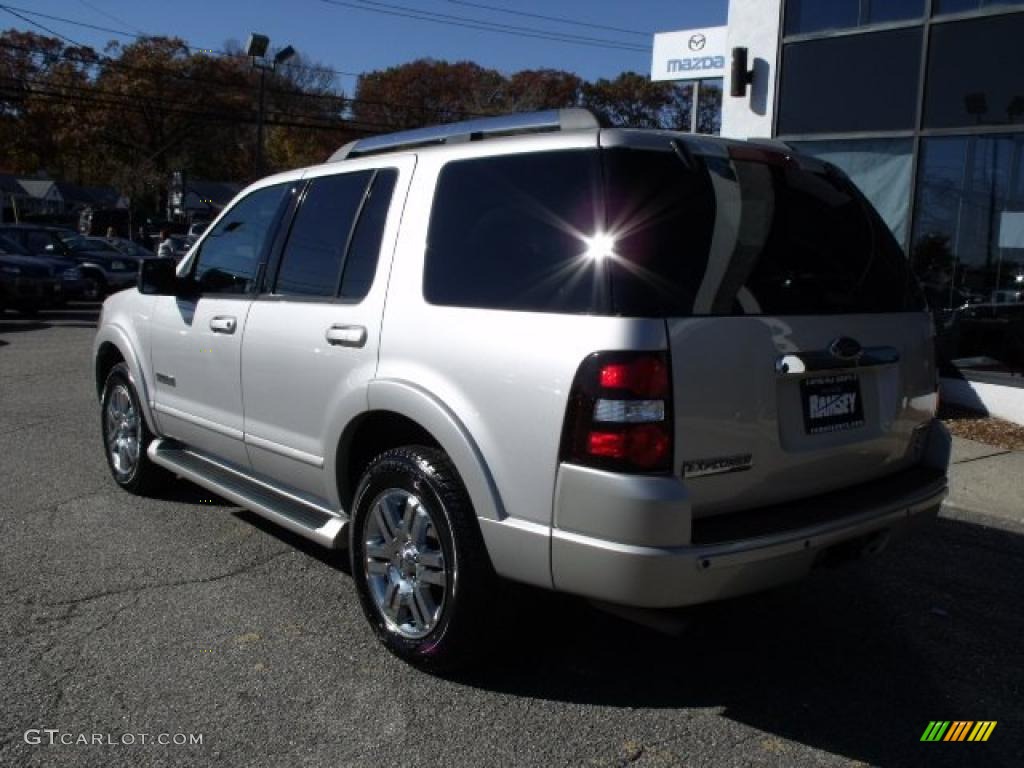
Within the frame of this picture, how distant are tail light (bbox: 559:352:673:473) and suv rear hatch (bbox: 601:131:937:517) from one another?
0.15 ft

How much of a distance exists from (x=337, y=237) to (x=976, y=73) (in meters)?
7.52

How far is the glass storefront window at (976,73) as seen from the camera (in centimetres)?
884

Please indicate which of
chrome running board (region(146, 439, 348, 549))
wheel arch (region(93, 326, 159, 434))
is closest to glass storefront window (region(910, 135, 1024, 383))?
chrome running board (region(146, 439, 348, 549))

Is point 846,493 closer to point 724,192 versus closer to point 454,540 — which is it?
point 724,192

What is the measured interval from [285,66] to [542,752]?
191ft

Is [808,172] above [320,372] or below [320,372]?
above

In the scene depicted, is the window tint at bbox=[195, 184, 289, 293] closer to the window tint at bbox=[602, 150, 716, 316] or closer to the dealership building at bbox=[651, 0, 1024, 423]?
the window tint at bbox=[602, 150, 716, 316]

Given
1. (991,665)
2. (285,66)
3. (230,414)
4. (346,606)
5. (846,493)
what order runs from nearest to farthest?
(846,493) → (991,665) → (346,606) → (230,414) → (285,66)

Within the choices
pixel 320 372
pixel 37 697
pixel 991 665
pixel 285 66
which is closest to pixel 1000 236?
pixel 991 665

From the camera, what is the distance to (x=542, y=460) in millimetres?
2969

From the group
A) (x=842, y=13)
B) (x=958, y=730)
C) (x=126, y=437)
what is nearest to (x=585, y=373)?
(x=958, y=730)

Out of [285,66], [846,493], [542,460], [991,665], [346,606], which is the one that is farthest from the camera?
[285,66]

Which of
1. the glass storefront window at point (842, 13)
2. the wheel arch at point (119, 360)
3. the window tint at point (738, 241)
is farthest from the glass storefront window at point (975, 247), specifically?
the wheel arch at point (119, 360)

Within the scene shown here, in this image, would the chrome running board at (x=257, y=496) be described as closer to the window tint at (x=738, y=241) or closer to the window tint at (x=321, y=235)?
the window tint at (x=321, y=235)
